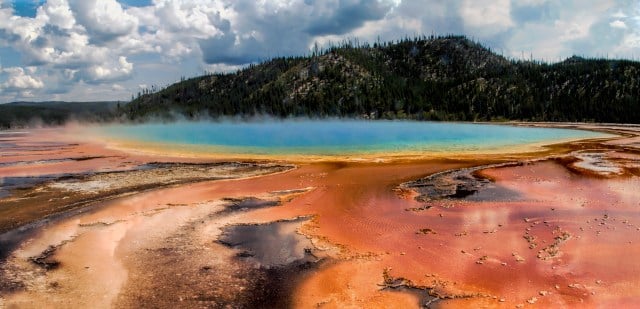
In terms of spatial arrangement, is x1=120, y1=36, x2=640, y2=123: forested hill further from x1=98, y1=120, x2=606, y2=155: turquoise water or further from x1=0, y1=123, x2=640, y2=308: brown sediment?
x1=0, y1=123, x2=640, y2=308: brown sediment

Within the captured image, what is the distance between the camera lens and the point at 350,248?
41.2ft

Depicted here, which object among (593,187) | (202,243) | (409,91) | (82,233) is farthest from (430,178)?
(409,91)

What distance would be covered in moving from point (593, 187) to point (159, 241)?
18.0m

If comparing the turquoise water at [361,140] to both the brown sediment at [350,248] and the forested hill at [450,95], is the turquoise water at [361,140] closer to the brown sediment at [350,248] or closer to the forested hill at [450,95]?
the brown sediment at [350,248]

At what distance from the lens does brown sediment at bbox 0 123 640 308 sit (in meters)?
9.59

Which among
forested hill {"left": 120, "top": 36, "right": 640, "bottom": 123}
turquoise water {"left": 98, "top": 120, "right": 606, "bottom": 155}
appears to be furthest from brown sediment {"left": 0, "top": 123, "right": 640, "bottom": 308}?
forested hill {"left": 120, "top": 36, "right": 640, "bottom": 123}

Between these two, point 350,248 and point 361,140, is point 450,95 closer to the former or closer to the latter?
point 361,140

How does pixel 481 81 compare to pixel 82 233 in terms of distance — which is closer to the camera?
pixel 82 233

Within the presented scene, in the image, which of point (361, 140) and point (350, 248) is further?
point (361, 140)

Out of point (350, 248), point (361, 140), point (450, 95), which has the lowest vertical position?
point (350, 248)

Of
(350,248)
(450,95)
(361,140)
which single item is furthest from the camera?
(450,95)

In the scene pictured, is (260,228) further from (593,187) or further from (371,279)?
(593,187)

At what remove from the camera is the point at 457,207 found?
16.8 metres

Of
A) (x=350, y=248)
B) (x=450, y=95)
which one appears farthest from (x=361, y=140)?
(x=450, y=95)
